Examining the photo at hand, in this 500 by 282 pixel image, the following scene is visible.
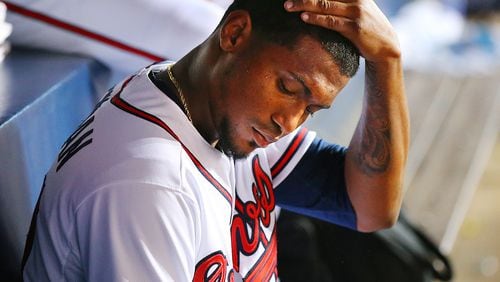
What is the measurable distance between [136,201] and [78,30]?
0.73 meters

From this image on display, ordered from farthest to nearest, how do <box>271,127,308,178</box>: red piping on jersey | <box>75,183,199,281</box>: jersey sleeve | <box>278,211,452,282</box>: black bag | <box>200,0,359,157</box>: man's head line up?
<box>278,211,452,282</box>: black bag
<box>271,127,308,178</box>: red piping on jersey
<box>200,0,359,157</box>: man's head
<box>75,183,199,281</box>: jersey sleeve

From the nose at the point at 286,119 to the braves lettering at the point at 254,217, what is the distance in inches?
7.2

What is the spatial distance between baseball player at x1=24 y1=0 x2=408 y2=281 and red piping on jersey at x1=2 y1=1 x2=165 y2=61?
0.43 m

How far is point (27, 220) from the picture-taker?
1.12m

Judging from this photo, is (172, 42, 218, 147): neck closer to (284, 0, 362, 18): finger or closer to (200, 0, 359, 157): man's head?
(200, 0, 359, 157): man's head

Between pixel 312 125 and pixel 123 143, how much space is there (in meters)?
1.91

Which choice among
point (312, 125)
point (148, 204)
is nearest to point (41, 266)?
point (148, 204)

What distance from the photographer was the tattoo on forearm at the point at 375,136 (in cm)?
114

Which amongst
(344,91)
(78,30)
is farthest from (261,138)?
(344,91)

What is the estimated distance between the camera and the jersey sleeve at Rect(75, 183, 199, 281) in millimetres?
814

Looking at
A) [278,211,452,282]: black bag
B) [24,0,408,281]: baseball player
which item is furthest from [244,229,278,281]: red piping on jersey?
[278,211,452,282]: black bag

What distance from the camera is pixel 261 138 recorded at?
1.00 meters

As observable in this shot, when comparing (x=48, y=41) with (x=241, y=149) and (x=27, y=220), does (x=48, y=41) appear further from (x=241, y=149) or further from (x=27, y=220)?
(x=241, y=149)

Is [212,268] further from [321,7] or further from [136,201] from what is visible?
[321,7]
